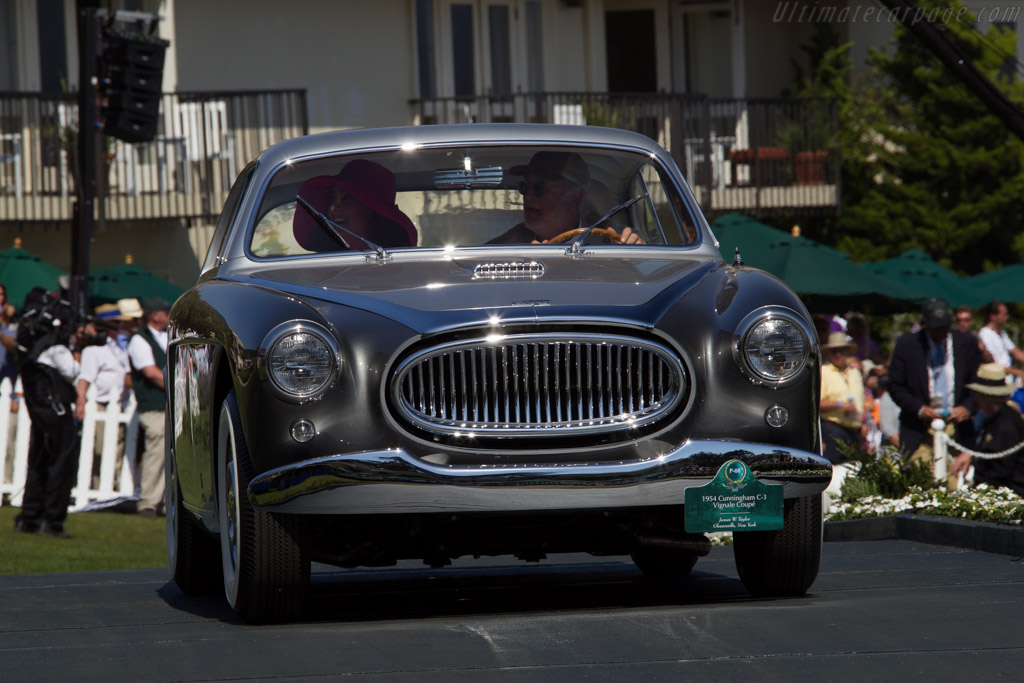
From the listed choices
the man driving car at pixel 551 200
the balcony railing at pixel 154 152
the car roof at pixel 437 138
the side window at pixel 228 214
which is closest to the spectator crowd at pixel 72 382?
the balcony railing at pixel 154 152

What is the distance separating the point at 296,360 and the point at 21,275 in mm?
14938

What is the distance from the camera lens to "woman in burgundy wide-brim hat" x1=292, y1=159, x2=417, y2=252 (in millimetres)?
7348

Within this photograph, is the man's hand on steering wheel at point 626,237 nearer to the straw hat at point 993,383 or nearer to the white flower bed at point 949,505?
the white flower bed at point 949,505

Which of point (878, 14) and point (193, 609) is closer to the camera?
point (193, 609)

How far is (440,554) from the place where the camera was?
6516 mm

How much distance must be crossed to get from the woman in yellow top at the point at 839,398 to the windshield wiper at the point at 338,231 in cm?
699

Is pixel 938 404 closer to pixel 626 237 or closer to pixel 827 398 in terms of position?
pixel 827 398

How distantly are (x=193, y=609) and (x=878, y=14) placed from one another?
27689 millimetres

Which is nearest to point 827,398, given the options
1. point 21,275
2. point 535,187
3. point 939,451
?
point 939,451

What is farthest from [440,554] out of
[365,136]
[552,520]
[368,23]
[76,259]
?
[368,23]

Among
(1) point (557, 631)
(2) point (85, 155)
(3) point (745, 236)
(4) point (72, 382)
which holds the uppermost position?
(2) point (85, 155)

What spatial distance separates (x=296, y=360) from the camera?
19.9ft

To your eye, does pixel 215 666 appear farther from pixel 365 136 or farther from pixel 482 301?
pixel 365 136

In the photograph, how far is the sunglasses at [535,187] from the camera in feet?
24.8
